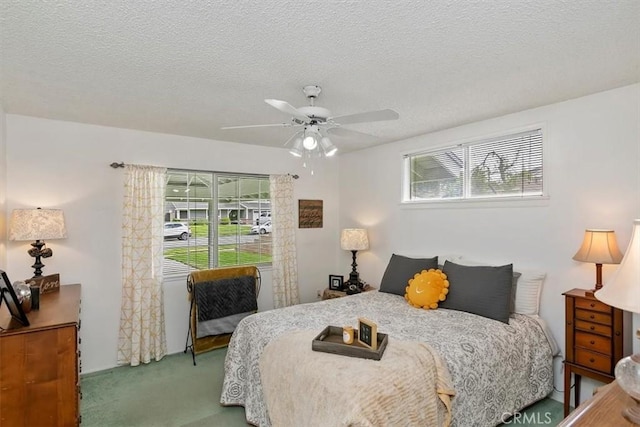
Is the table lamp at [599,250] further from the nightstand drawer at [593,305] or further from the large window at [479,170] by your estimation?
the large window at [479,170]

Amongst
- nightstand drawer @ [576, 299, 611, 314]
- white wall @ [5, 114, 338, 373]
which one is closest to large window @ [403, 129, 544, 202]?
nightstand drawer @ [576, 299, 611, 314]

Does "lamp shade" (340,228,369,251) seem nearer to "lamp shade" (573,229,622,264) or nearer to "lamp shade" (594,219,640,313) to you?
"lamp shade" (573,229,622,264)

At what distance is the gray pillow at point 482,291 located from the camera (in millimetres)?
2709

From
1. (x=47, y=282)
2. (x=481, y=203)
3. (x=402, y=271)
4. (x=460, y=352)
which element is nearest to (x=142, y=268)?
(x=47, y=282)

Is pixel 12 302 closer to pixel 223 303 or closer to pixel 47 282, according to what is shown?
pixel 47 282

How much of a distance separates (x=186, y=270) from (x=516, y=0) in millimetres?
3803

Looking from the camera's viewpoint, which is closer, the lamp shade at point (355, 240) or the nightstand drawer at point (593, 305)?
the nightstand drawer at point (593, 305)

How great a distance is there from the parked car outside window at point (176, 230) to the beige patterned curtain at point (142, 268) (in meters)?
0.13

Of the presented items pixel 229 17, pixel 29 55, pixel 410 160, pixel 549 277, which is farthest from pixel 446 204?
pixel 29 55

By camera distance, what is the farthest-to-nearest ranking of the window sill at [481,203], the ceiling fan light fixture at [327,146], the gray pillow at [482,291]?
the window sill at [481,203]
the gray pillow at [482,291]
the ceiling fan light fixture at [327,146]

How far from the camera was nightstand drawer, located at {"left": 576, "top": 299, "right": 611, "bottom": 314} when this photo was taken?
230 cm

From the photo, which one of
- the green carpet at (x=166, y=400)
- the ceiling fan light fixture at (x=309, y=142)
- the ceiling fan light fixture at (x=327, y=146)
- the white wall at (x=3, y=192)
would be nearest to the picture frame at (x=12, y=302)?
the green carpet at (x=166, y=400)

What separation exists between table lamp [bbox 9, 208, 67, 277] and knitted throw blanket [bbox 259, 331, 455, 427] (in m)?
2.23

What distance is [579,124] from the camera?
270cm
